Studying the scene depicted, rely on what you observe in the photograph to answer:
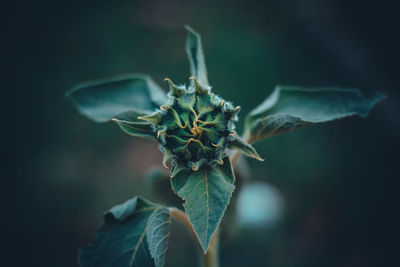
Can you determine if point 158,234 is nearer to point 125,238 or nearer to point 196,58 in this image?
point 125,238

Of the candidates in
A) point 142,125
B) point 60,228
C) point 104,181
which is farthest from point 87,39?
point 142,125

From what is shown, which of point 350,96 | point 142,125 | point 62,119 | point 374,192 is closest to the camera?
point 142,125

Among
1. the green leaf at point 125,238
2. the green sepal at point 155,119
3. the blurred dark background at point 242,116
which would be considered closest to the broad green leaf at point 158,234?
the green leaf at point 125,238

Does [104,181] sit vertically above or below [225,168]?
below

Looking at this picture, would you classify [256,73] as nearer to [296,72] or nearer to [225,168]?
[296,72]

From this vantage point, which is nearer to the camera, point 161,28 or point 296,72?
point 296,72

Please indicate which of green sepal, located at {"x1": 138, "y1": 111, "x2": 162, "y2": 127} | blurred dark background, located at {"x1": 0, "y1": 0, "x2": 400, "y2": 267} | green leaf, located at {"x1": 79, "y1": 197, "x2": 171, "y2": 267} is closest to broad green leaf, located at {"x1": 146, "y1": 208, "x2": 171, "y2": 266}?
green leaf, located at {"x1": 79, "y1": 197, "x2": 171, "y2": 267}

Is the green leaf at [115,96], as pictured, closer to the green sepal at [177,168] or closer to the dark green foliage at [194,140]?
the dark green foliage at [194,140]
